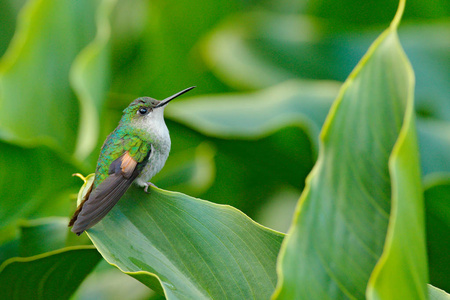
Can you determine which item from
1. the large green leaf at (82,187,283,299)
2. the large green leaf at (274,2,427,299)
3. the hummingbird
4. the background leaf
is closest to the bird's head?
the hummingbird

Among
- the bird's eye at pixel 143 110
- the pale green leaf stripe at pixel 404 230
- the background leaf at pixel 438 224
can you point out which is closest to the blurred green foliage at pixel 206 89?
the background leaf at pixel 438 224

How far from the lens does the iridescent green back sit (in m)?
0.92

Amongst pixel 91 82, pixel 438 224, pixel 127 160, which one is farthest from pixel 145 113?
pixel 438 224

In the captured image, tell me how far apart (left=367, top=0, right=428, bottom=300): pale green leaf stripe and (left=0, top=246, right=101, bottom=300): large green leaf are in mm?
583

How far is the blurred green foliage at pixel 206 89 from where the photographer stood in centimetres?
139

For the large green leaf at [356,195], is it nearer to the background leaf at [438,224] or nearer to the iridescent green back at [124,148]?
the iridescent green back at [124,148]

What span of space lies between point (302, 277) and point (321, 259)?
0.04 metres

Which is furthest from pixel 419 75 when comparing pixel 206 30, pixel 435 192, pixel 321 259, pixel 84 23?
pixel 321 259

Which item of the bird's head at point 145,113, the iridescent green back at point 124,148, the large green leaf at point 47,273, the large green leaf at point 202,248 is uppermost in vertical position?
the bird's head at point 145,113

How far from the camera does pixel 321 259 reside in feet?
2.19

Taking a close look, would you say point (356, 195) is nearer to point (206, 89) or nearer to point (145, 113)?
point (145, 113)

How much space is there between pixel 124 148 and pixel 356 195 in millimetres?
446

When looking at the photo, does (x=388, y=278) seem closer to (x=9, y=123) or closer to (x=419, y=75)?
(x=9, y=123)

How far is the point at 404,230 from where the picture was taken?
1.92 feet
